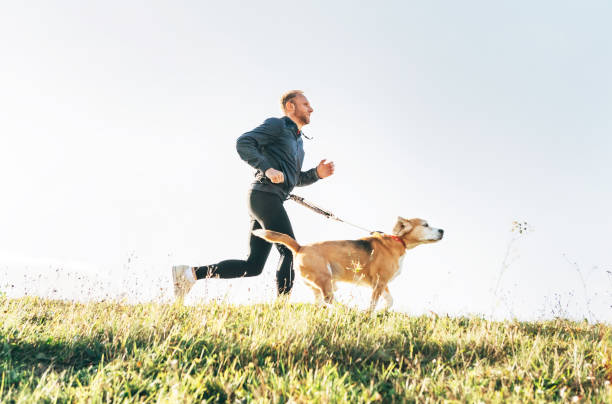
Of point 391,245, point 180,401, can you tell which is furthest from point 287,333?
point 391,245

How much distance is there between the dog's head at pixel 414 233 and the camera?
19.6 feet

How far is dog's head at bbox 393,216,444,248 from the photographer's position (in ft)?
19.6

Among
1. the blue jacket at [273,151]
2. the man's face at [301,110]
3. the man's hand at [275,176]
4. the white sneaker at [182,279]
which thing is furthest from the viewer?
the man's face at [301,110]

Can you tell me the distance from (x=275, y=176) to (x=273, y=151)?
1.88ft

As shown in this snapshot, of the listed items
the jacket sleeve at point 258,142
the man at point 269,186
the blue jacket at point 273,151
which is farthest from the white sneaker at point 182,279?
the jacket sleeve at point 258,142

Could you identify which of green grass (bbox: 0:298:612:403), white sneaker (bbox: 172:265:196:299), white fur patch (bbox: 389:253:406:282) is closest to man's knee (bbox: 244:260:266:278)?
white sneaker (bbox: 172:265:196:299)

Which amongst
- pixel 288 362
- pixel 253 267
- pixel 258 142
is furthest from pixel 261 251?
pixel 288 362

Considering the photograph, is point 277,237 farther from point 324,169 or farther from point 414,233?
point 414,233

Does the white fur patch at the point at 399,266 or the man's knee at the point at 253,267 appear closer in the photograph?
the man's knee at the point at 253,267

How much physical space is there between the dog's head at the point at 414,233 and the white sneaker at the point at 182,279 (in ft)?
8.75

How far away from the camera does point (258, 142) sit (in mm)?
5371

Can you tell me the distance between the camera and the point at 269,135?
5.43 meters

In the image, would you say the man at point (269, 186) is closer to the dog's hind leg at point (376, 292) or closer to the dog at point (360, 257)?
the dog at point (360, 257)

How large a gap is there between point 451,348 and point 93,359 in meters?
2.82
